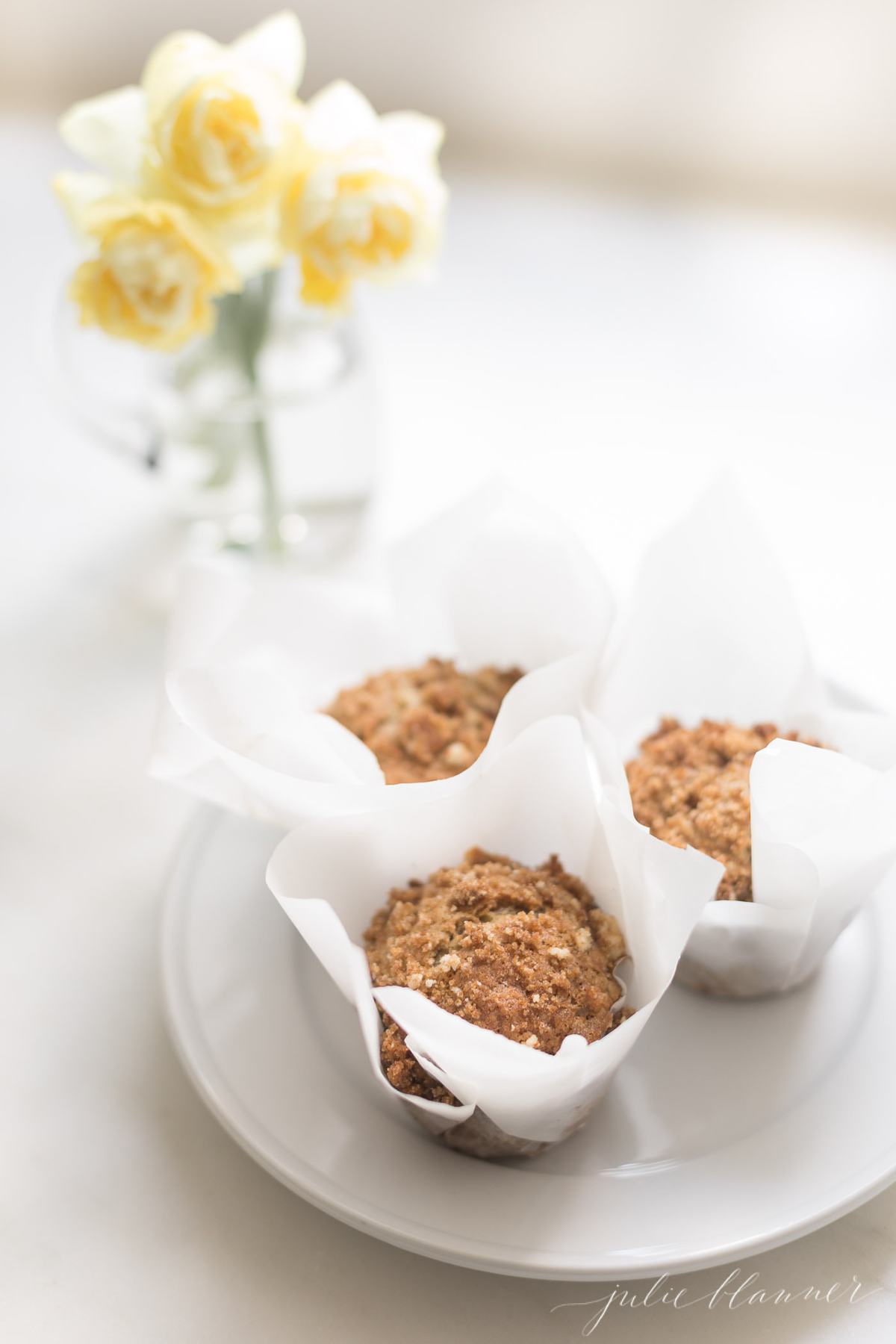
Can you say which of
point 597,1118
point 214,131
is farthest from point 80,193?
point 597,1118

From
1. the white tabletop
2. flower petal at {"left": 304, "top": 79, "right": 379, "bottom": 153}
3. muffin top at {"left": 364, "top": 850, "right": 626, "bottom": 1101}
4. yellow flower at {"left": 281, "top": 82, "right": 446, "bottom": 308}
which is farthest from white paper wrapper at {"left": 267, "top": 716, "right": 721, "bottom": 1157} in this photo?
flower petal at {"left": 304, "top": 79, "right": 379, "bottom": 153}

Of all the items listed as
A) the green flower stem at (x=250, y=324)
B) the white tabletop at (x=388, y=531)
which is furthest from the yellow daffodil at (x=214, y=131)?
the white tabletop at (x=388, y=531)

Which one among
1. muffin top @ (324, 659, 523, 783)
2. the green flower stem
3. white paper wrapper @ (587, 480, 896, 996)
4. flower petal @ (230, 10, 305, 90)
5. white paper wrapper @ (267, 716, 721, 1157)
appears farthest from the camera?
the green flower stem

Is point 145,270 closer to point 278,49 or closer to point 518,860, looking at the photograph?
point 278,49

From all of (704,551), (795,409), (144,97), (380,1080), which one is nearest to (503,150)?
(795,409)

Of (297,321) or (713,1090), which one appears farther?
(297,321)

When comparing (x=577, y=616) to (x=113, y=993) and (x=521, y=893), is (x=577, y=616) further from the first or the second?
(x=113, y=993)

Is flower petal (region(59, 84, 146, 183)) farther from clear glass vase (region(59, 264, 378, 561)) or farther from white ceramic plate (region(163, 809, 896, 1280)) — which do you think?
white ceramic plate (region(163, 809, 896, 1280))
